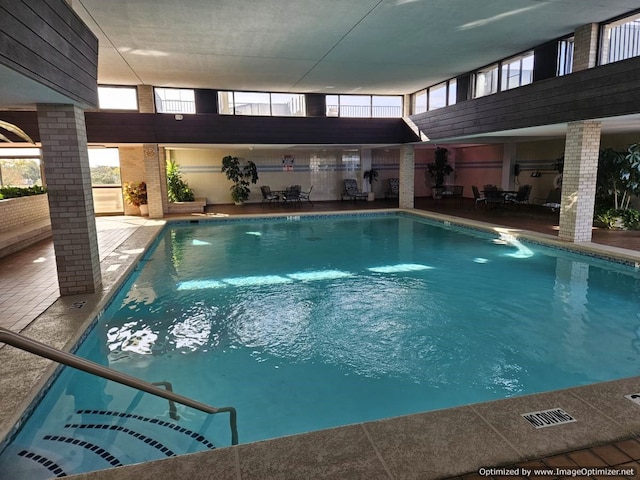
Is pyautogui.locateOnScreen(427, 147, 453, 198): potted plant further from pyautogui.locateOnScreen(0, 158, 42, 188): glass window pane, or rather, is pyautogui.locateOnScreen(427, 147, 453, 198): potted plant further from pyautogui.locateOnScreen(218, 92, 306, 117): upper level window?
pyautogui.locateOnScreen(0, 158, 42, 188): glass window pane

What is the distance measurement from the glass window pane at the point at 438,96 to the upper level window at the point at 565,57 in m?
4.11

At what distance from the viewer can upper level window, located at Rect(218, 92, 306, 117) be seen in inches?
505

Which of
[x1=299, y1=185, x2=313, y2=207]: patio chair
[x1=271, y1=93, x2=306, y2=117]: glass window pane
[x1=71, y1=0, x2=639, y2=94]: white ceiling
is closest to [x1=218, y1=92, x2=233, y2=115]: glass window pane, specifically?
[x1=271, y1=93, x2=306, y2=117]: glass window pane

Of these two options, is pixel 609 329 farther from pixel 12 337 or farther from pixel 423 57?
pixel 423 57

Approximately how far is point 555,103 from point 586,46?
3.38 feet

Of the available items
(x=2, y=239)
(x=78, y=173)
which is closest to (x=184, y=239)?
(x=2, y=239)

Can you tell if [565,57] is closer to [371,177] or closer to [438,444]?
[438,444]

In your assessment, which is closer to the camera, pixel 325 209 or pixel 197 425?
pixel 197 425

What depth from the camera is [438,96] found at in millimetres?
12688

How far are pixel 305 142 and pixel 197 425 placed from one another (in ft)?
36.5

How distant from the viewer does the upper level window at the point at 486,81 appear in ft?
33.4

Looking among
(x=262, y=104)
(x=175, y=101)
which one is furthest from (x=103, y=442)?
(x=262, y=104)

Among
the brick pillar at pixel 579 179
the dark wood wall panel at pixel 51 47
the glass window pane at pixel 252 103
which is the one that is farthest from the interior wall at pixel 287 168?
the dark wood wall panel at pixel 51 47

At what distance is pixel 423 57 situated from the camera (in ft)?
30.0
